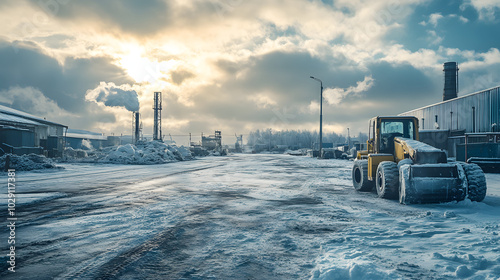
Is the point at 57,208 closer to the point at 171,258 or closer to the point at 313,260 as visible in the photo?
the point at 171,258

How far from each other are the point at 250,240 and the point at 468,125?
27.9m

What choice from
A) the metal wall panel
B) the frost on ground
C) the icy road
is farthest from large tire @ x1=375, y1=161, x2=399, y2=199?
the frost on ground

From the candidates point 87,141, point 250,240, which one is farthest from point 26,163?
point 87,141

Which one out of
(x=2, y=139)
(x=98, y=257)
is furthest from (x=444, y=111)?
(x=2, y=139)

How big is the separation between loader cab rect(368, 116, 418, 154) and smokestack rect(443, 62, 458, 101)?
1192 inches

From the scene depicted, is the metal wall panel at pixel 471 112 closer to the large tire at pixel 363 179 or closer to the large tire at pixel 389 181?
the large tire at pixel 363 179

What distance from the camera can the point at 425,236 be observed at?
17.4 feet

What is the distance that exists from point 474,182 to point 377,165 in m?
2.70

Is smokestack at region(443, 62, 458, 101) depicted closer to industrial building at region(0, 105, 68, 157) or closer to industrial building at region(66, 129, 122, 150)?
industrial building at region(0, 105, 68, 157)

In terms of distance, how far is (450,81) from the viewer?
118 ft

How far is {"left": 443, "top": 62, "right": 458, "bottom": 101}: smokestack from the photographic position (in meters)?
35.9

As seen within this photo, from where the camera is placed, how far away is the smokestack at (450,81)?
35.9 metres

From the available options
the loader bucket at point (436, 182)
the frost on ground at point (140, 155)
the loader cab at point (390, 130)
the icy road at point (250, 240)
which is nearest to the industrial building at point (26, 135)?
the frost on ground at point (140, 155)

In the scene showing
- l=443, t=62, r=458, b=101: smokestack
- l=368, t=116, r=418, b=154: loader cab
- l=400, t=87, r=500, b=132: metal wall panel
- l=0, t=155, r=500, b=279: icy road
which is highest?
l=443, t=62, r=458, b=101: smokestack
